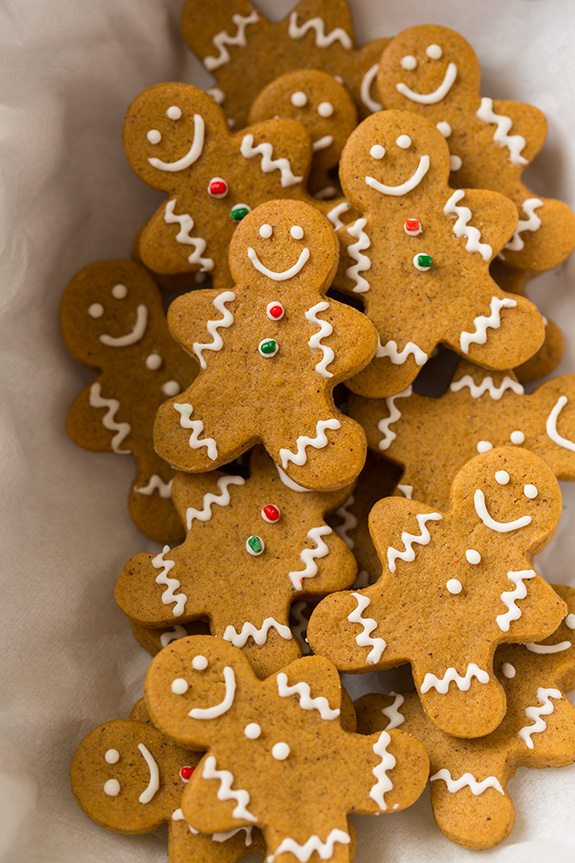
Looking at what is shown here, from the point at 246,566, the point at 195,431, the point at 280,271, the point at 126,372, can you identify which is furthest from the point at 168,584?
the point at 280,271

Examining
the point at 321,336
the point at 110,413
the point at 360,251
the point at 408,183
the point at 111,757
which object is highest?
the point at 408,183

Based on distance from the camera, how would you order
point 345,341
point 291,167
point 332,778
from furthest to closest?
point 291,167 → point 345,341 → point 332,778

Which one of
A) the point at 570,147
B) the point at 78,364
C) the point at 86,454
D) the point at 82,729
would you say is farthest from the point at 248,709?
the point at 570,147

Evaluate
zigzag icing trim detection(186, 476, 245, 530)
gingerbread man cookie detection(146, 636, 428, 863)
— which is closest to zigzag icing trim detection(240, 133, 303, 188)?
zigzag icing trim detection(186, 476, 245, 530)

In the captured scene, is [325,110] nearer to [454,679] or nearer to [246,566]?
[246,566]

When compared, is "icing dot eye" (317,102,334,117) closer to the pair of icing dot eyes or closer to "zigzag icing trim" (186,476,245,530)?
the pair of icing dot eyes

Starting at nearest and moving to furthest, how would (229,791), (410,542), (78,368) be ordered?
(229,791)
(410,542)
(78,368)

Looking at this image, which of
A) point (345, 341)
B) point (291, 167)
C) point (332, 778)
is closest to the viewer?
point (332, 778)

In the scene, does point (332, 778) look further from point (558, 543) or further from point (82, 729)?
point (558, 543)
